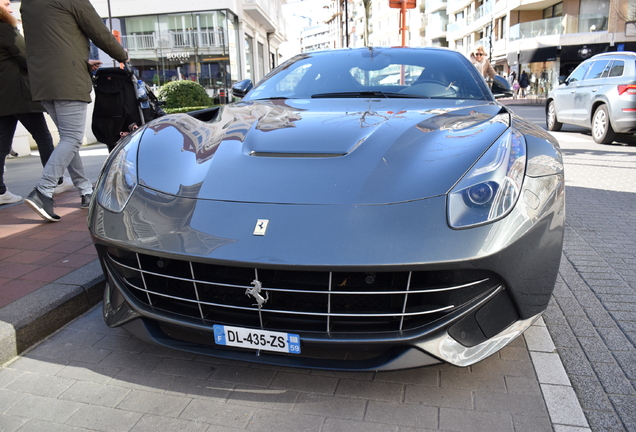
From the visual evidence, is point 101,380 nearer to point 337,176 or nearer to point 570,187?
point 337,176

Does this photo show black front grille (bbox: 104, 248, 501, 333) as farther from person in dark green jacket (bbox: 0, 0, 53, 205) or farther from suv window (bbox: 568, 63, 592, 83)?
suv window (bbox: 568, 63, 592, 83)

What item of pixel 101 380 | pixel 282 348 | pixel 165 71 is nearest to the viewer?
pixel 282 348

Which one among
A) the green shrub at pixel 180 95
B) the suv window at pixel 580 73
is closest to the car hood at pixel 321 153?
the suv window at pixel 580 73

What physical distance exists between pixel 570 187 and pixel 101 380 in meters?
5.21

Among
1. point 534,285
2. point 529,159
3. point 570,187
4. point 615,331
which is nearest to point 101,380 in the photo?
point 534,285

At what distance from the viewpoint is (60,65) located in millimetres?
3916

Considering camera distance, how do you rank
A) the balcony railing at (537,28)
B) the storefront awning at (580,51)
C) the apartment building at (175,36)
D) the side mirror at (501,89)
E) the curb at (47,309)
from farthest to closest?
the balcony railing at (537,28)
the storefront awning at (580,51)
the apartment building at (175,36)
the side mirror at (501,89)
the curb at (47,309)

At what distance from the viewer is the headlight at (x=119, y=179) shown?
206 centimetres

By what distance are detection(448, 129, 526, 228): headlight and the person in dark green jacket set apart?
13.7ft

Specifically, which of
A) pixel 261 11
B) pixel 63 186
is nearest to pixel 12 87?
pixel 63 186

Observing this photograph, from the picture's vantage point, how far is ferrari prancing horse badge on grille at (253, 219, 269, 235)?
173 centimetres

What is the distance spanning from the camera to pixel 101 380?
206 centimetres

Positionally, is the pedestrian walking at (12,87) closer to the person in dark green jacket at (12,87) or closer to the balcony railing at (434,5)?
the person in dark green jacket at (12,87)

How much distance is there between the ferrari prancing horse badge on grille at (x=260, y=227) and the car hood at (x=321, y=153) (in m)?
0.10
